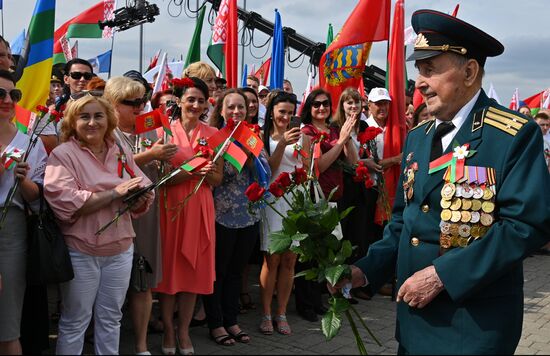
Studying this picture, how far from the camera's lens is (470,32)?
7.62 ft

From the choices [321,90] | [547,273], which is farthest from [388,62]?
[547,273]

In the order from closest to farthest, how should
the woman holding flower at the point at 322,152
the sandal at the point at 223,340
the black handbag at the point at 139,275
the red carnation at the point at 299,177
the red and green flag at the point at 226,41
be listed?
the red carnation at the point at 299,177
the black handbag at the point at 139,275
the sandal at the point at 223,340
the woman holding flower at the point at 322,152
the red and green flag at the point at 226,41

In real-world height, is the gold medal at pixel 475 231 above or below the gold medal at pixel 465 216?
below

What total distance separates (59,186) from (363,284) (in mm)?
2031

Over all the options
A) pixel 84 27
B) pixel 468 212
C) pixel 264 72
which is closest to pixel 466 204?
pixel 468 212

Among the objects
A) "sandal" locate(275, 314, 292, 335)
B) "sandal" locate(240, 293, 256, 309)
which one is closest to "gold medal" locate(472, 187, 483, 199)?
"sandal" locate(275, 314, 292, 335)

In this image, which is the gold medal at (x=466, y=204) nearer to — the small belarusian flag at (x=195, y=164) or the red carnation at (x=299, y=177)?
the red carnation at (x=299, y=177)

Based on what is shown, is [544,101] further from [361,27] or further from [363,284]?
[363,284]

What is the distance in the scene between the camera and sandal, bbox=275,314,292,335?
5352mm

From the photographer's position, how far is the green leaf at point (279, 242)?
2.51 meters

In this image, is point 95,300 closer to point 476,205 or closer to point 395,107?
point 476,205

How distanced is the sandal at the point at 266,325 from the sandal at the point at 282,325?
7 cm

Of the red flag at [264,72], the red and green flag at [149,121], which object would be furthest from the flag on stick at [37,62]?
the red flag at [264,72]

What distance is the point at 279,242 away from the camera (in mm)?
2531
